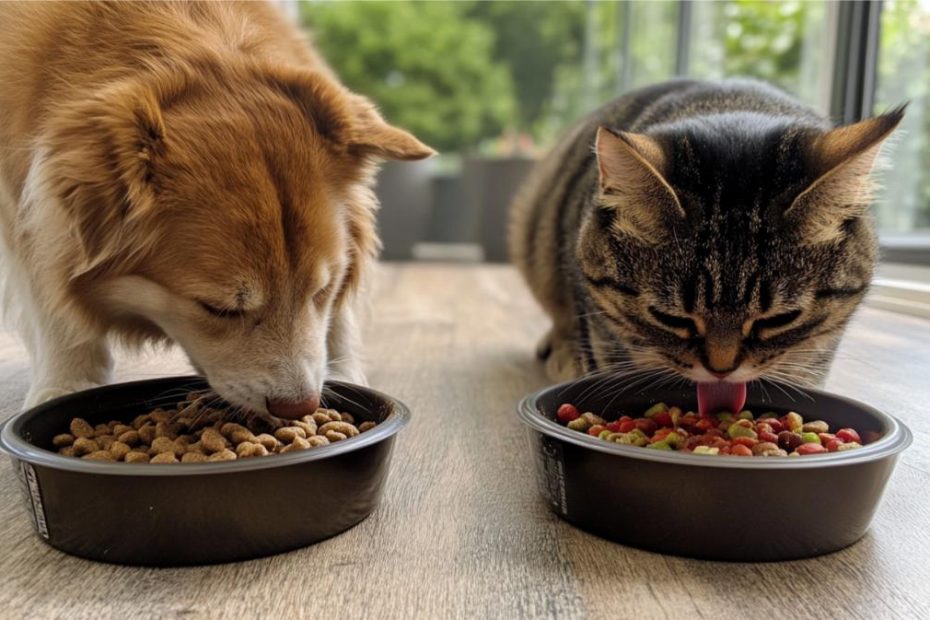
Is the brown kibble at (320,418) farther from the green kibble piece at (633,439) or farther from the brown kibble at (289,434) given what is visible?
the green kibble piece at (633,439)

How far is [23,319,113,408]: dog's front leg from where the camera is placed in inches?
72.4

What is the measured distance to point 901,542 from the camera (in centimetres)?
134

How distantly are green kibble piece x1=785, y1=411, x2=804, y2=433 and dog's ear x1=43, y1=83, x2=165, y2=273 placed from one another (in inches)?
47.7

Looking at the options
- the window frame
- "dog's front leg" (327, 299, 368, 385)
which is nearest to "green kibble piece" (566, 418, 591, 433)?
"dog's front leg" (327, 299, 368, 385)

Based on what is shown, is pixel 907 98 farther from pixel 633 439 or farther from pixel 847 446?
pixel 633 439

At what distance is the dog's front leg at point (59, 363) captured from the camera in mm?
1838

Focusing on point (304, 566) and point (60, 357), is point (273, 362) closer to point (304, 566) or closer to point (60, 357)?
point (304, 566)

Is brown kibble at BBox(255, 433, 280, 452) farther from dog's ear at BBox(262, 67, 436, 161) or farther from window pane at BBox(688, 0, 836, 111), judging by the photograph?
window pane at BBox(688, 0, 836, 111)

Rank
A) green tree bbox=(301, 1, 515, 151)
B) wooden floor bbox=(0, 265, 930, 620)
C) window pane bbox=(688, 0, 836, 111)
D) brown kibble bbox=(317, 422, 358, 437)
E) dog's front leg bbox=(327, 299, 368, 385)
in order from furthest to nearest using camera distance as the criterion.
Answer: green tree bbox=(301, 1, 515, 151) < window pane bbox=(688, 0, 836, 111) < dog's front leg bbox=(327, 299, 368, 385) < brown kibble bbox=(317, 422, 358, 437) < wooden floor bbox=(0, 265, 930, 620)

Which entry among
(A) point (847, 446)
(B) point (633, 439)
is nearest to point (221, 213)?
(B) point (633, 439)

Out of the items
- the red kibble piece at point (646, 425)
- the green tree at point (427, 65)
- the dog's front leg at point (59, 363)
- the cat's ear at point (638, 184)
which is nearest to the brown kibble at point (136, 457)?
the dog's front leg at point (59, 363)

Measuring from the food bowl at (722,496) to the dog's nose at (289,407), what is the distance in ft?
1.44

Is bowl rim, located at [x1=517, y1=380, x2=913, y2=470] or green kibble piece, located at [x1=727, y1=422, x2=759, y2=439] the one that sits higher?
bowl rim, located at [x1=517, y1=380, x2=913, y2=470]

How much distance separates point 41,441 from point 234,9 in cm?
101
